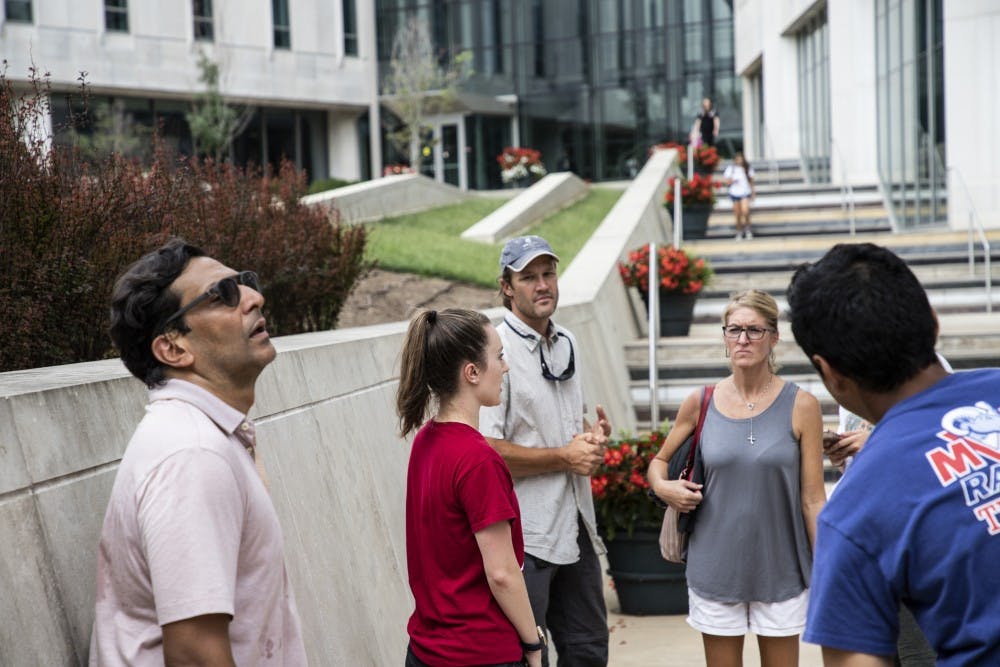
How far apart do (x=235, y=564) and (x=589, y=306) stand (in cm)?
834

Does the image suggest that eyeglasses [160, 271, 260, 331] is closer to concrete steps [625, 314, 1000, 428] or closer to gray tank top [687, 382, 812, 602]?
gray tank top [687, 382, 812, 602]

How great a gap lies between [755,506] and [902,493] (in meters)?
2.68

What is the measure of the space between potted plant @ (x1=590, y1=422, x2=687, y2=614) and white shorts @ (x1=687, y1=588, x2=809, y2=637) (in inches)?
92.2

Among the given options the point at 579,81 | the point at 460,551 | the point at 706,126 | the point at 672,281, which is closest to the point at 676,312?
the point at 672,281

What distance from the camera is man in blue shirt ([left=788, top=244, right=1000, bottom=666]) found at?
2.04 meters

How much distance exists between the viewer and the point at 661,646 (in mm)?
6664

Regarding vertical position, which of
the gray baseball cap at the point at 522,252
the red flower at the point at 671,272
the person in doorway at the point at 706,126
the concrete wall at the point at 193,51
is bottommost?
the red flower at the point at 671,272

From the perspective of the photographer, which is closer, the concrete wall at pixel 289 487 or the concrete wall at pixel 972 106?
the concrete wall at pixel 289 487

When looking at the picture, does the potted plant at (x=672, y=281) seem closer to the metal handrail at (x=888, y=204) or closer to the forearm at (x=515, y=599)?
the metal handrail at (x=888, y=204)

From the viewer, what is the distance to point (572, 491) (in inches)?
192

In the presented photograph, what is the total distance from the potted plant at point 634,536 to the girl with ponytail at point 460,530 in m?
3.57

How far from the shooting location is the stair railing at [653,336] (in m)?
10.2

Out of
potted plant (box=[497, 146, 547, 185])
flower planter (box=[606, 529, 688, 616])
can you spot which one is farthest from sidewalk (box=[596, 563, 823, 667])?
potted plant (box=[497, 146, 547, 185])

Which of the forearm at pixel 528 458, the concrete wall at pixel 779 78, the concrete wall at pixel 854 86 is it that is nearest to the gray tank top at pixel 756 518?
the forearm at pixel 528 458
